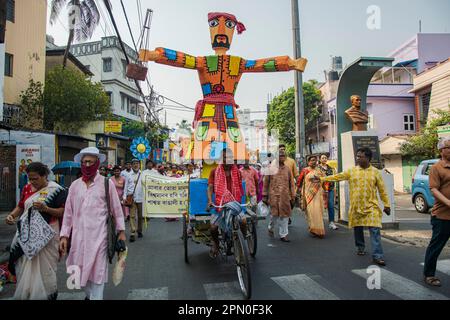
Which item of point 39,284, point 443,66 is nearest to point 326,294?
point 39,284

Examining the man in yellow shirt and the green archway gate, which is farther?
the green archway gate

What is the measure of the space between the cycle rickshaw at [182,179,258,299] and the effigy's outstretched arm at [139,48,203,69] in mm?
2706

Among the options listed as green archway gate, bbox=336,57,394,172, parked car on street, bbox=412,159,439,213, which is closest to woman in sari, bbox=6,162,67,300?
green archway gate, bbox=336,57,394,172

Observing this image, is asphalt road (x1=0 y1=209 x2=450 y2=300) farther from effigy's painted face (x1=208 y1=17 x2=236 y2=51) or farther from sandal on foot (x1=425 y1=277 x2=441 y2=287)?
effigy's painted face (x1=208 y1=17 x2=236 y2=51)

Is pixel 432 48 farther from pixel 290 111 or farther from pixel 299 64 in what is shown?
pixel 299 64

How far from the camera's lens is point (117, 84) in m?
32.9

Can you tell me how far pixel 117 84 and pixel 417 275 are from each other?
31.7 m

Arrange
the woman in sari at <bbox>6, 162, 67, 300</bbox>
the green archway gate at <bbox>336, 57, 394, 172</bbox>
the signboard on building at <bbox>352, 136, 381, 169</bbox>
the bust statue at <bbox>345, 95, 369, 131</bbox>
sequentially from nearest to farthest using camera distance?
the woman in sari at <bbox>6, 162, 67, 300</bbox>
the signboard on building at <bbox>352, 136, 381, 169</bbox>
the bust statue at <bbox>345, 95, 369, 131</bbox>
the green archway gate at <bbox>336, 57, 394, 172</bbox>

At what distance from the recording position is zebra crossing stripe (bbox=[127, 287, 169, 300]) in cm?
424

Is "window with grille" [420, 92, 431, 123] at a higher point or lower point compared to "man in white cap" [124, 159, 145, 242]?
higher

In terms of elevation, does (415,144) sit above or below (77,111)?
below

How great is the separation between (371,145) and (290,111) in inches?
936
